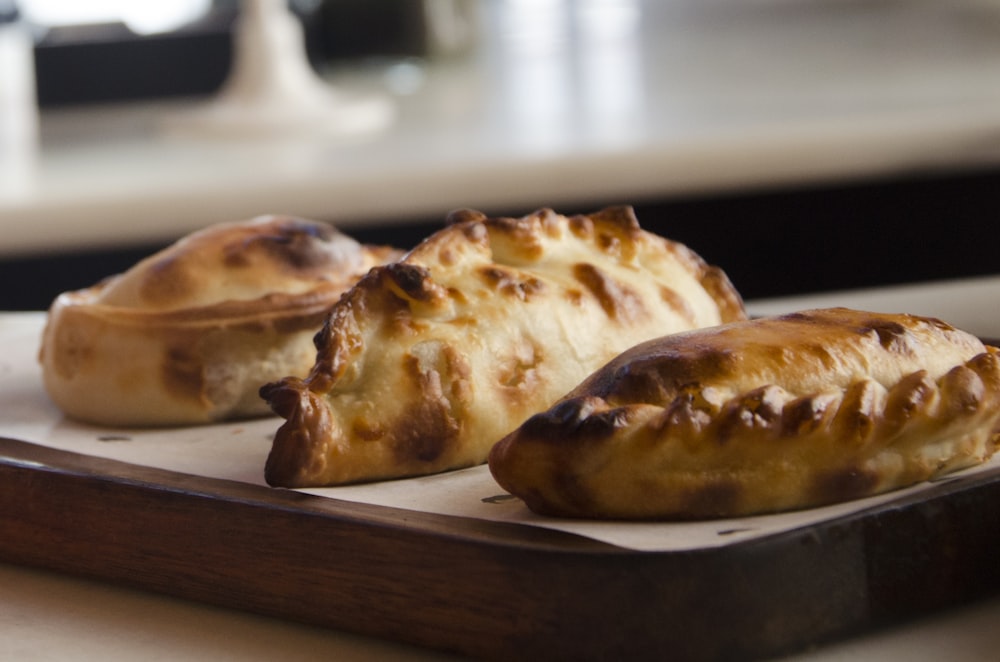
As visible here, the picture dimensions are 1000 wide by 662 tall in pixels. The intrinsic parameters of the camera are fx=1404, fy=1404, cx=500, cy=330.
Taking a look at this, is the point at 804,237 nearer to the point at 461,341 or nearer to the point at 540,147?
the point at 540,147

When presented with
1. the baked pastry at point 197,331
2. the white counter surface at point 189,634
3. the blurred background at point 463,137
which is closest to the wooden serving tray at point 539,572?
the white counter surface at point 189,634

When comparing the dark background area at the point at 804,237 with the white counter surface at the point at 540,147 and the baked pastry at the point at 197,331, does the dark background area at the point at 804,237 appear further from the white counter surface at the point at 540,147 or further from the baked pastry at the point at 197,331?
the baked pastry at the point at 197,331

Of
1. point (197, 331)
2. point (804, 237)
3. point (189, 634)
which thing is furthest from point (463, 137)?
point (189, 634)

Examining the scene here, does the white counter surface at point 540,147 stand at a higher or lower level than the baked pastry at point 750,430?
lower

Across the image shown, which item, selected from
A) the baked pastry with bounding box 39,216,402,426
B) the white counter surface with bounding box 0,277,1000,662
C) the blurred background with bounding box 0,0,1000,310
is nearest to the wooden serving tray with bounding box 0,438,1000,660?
the white counter surface with bounding box 0,277,1000,662

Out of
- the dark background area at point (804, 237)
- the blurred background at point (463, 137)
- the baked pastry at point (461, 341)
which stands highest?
the baked pastry at point (461, 341)

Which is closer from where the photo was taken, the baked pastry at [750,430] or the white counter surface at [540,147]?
the baked pastry at [750,430]
